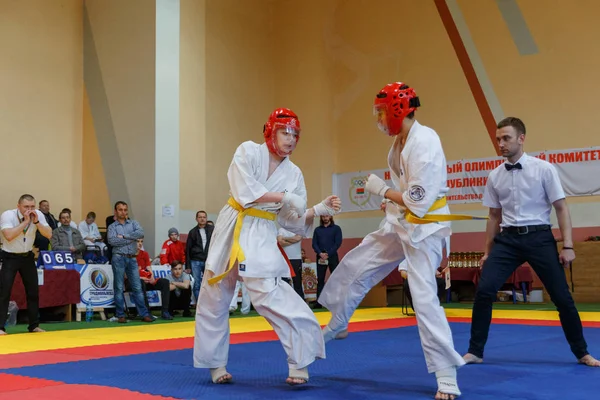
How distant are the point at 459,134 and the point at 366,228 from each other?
3.35 metres

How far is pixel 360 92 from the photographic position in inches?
687

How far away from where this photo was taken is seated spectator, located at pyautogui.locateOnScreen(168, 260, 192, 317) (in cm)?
1124

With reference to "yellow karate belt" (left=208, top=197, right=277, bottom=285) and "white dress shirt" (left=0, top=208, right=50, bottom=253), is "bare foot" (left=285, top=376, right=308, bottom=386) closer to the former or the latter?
"yellow karate belt" (left=208, top=197, right=277, bottom=285)

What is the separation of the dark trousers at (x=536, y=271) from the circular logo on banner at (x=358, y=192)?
1204cm

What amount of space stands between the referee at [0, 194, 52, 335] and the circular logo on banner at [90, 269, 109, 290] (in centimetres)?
212

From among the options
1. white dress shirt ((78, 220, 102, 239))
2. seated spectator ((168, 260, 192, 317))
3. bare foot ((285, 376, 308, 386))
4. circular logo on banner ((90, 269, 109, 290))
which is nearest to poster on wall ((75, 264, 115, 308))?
circular logo on banner ((90, 269, 109, 290))

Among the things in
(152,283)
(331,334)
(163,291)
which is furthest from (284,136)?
(152,283)

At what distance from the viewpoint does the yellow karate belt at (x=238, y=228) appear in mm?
4113

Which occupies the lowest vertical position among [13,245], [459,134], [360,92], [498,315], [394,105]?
[498,315]

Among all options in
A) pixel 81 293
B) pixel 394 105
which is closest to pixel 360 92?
pixel 81 293

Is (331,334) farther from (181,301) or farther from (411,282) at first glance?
(181,301)

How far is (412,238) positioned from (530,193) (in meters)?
1.54

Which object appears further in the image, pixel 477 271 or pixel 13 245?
pixel 477 271

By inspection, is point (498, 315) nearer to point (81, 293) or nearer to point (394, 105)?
point (81, 293)
